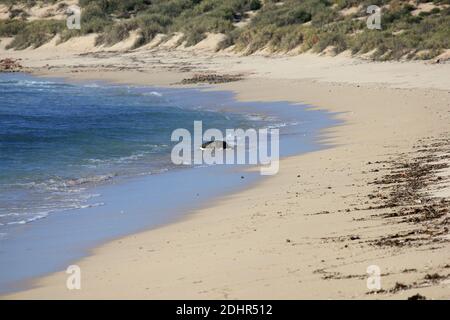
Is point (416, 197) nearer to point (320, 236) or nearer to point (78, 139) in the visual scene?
point (320, 236)

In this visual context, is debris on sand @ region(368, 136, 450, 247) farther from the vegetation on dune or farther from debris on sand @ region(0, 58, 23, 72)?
A: debris on sand @ region(0, 58, 23, 72)

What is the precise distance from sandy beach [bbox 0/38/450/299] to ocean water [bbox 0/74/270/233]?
2.32 metres

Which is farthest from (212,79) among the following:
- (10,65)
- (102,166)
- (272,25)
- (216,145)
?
(10,65)

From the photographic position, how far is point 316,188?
1112 centimetres

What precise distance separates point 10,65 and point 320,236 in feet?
111

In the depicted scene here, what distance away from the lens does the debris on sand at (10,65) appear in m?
39.2

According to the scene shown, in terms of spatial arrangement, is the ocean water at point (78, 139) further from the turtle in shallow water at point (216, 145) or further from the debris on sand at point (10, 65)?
the debris on sand at point (10, 65)

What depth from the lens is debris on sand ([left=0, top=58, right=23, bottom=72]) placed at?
3919 centimetres

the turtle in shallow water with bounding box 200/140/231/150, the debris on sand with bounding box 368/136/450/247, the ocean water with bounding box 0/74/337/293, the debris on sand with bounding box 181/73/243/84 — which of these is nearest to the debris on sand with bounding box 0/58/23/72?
the ocean water with bounding box 0/74/337/293

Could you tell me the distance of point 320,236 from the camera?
326 inches

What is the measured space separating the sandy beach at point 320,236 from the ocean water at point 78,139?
232cm
